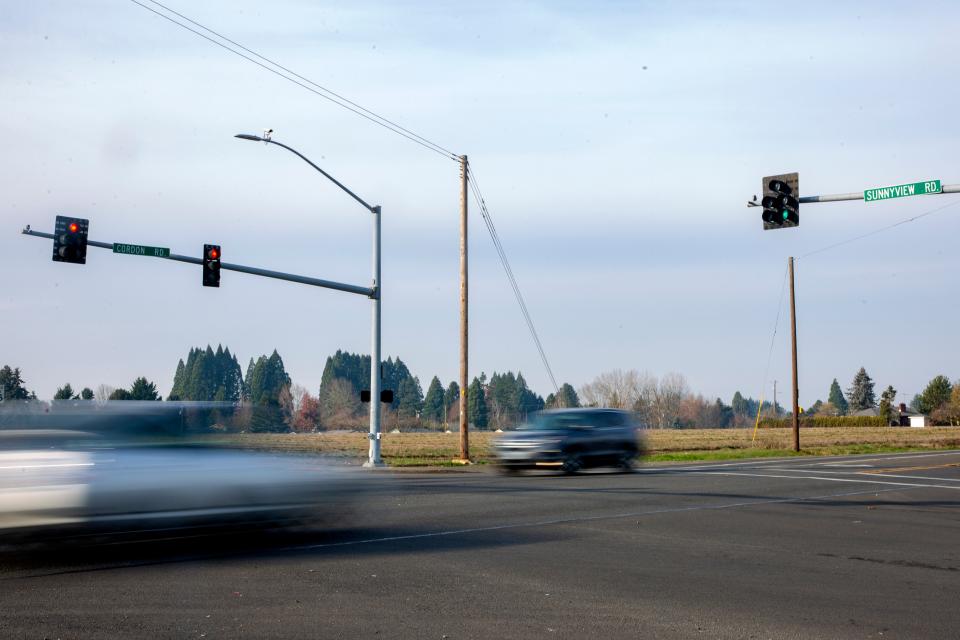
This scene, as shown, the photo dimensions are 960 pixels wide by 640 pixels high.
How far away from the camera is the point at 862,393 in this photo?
18900cm

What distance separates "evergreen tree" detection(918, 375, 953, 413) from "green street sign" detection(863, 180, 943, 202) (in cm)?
13946

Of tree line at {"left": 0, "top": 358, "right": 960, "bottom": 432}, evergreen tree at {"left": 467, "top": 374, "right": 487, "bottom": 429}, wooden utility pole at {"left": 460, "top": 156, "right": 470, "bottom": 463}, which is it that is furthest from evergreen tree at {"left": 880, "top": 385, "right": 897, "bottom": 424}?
wooden utility pole at {"left": 460, "top": 156, "right": 470, "bottom": 463}

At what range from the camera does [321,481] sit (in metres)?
11.0

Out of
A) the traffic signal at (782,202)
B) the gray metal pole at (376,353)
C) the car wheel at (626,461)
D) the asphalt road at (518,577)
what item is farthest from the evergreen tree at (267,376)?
the asphalt road at (518,577)

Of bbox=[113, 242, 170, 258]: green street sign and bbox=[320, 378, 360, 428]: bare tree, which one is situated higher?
bbox=[113, 242, 170, 258]: green street sign

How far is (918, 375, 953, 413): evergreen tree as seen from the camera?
145625 millimetres

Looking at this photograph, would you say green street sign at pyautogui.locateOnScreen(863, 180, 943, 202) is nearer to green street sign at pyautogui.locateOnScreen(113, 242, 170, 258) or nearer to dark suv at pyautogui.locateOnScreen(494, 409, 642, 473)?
dark suv at pyautogui.locateOnScreen(494, 409, 642, 473)

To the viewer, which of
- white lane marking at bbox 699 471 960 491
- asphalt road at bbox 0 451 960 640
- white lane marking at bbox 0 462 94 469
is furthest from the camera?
white lane marking at bbox 699 471 960 491

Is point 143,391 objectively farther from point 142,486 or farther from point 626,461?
point 626,461

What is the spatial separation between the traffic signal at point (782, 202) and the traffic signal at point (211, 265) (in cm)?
1343

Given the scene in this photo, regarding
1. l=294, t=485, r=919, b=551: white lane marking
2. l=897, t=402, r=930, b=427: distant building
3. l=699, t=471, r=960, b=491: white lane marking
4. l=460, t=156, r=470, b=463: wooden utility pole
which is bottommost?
l=897, t=402, r=930, b=427: distant building

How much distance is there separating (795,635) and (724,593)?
5.01ft

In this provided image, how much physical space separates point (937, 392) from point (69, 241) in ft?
482

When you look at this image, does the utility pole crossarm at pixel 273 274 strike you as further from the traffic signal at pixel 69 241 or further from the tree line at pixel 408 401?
the tree line at pixel 408 401
